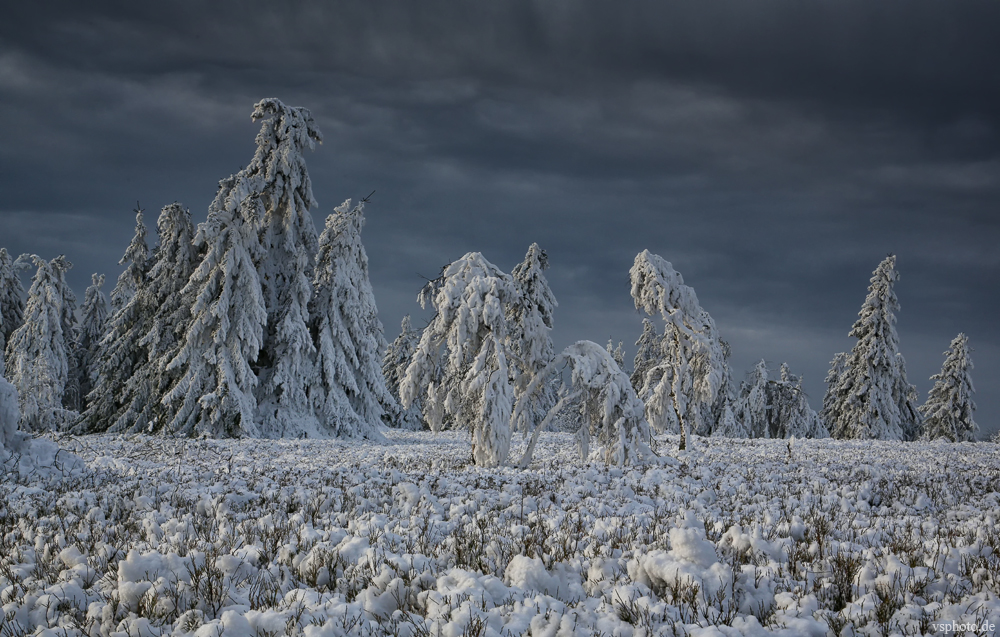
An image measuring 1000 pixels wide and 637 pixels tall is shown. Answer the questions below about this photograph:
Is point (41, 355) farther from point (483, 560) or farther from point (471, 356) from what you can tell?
point (483, 560)

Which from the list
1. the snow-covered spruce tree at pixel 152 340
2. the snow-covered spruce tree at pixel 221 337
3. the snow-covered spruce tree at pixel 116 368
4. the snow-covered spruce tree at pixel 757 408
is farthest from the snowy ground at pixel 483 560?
the snow-covered spruce tree at pixel 757 408


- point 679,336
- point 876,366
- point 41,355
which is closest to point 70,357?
point 41,355

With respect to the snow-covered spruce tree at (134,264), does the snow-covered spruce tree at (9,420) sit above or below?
below

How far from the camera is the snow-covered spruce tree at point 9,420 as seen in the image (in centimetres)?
1019

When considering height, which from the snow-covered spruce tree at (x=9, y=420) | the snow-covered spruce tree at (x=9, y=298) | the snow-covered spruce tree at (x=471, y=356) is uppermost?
the snow-covered spruce tree at (x=9, y=298)

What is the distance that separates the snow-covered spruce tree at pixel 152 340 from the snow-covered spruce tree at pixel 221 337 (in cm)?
99

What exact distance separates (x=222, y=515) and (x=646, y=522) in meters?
4.85

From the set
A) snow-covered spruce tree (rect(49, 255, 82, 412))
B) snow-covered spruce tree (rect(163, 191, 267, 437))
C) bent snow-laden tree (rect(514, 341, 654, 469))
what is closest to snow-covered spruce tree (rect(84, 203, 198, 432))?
snow-covered spruce tree (rect(163, 191, 267, 437))

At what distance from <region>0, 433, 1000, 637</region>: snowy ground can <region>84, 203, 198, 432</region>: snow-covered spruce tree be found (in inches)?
609

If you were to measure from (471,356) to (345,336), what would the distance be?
14.1 metres

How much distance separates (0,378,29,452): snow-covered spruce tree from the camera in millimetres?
10188

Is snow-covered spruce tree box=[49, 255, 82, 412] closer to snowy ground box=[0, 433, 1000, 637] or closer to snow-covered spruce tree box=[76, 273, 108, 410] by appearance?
snow-covered spruce tree box=[76, 273, 108, 410]

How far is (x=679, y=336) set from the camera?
67.4 ft

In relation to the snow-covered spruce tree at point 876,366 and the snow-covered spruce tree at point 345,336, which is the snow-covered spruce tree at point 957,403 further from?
the snow-covered spruce tree at point 345,336
